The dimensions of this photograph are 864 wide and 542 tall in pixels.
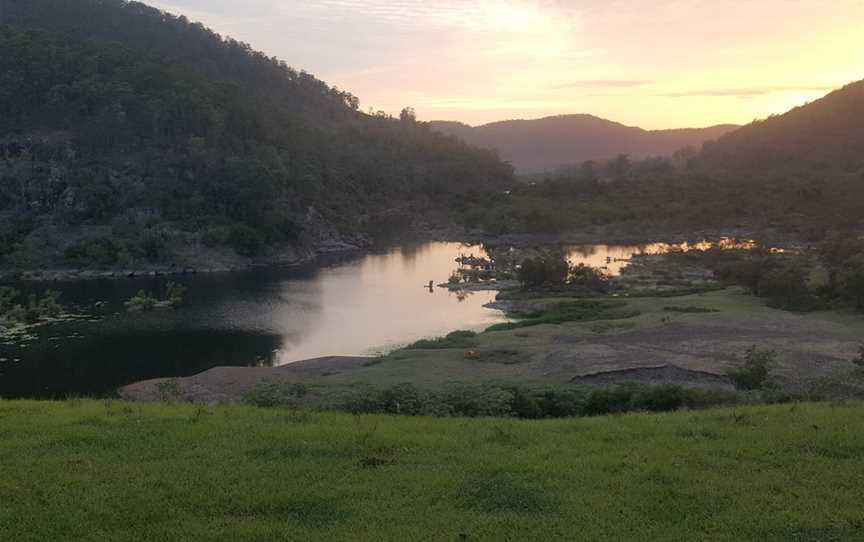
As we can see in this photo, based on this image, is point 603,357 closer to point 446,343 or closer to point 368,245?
point 446,343

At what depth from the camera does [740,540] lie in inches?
336

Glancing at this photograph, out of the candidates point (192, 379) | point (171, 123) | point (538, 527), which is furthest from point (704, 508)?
point (171, 123)

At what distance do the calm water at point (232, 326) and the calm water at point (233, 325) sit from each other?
8 cm

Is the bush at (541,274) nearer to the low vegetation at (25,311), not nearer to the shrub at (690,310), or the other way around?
the shrub at (690,310)

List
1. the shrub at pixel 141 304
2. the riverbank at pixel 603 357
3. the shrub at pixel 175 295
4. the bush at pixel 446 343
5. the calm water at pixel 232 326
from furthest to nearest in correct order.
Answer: the shrub at pixel 175 295, the shrub at pixel 141 304, the bush at pixel 446 343, the calm water at pixel 232 326, the riverbank at pixel 603 357

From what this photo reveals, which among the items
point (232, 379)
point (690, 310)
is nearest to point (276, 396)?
point (232, 379)

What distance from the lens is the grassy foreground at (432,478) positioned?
8.86 metres

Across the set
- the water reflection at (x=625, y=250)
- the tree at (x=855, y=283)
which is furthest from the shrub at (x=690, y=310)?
the water reflection at (x=625, y=250)

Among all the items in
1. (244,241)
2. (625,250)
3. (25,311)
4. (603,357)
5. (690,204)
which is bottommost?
(625,250)

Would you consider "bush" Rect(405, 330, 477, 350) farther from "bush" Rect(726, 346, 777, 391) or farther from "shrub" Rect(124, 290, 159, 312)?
"shrub" Rect(124, 290, 159, 312)

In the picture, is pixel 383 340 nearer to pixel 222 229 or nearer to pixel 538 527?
pixel 538 527

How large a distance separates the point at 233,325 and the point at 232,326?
0.38 meters

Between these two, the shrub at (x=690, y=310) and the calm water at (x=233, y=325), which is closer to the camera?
the calm water at (x=233, y=325)

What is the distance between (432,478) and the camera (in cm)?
A: 1050
